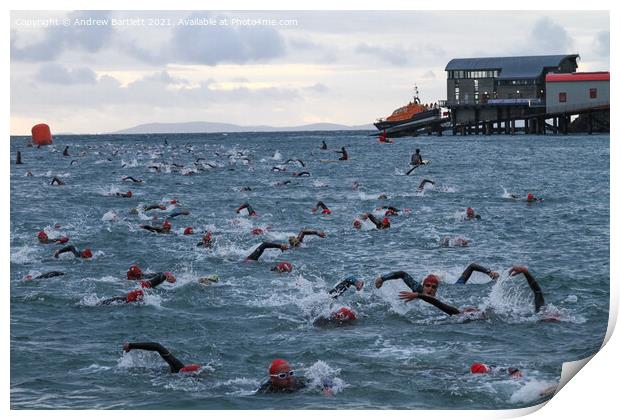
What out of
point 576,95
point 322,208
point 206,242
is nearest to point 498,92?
point 576,95

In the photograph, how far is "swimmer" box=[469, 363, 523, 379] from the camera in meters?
16.2

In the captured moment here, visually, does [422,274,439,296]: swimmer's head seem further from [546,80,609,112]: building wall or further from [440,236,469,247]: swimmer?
[546,80,609,112]: building wall

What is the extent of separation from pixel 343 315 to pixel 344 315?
0.09ft

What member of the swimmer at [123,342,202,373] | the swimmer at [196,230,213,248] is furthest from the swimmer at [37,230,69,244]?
the swimmer at [123,342,202,373]

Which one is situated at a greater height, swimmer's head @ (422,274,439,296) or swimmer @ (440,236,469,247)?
swimmer's head @ (422,274,439,296)

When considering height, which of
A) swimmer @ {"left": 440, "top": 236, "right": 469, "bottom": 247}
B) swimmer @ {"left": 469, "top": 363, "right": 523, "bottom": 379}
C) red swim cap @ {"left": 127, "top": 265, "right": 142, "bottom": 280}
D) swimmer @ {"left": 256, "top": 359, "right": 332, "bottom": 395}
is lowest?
swimmer @ {"left": 469, "top": 363, "right": 523, "bottom": 379}

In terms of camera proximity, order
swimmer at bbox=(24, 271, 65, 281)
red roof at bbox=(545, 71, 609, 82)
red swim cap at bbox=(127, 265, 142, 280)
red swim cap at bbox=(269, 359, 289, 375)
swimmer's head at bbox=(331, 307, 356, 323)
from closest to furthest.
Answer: red swim cap at bbox=(269, 359, 289, 375) → swimmer's head at bbox=(331, 307, 356, 323) → swimmer at bbox=(24, 271, 65, 281) → red swim cap at bbox=(127, 265, 142, 280) → red roof at bbox=(545, 71, 609, 82)

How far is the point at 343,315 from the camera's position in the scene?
1920 centimetres

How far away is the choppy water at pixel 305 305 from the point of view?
52.1ft

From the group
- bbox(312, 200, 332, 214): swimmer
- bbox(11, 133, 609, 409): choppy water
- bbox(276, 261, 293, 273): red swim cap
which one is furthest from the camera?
bbox(312, 200, 332, 214): swimmer

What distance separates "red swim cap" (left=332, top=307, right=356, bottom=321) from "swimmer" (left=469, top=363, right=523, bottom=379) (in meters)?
3.45

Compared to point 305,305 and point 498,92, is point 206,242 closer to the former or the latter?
point 305,305
